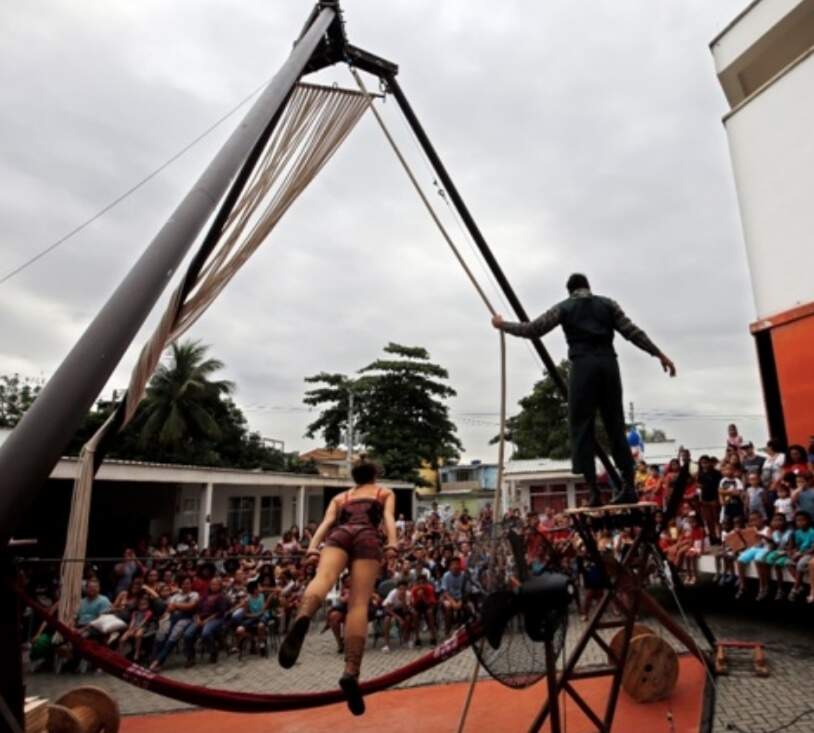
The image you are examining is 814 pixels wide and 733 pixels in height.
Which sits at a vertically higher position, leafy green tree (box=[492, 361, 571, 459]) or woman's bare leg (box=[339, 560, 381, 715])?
leafy green tree (box=[492, 361, 571, 459])

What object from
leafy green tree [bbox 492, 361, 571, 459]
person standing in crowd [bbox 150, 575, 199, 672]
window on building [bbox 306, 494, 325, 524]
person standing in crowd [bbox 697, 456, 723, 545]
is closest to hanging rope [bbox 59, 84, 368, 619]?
person standing in crowd [bbox 150, 575, 199, 672]

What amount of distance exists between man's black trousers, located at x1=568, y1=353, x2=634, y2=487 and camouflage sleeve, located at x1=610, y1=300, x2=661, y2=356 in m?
0.16

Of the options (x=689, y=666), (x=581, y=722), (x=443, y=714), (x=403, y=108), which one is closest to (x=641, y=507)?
(x=581, y=722)

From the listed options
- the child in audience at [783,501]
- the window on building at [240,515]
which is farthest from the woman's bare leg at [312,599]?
the window on building at [240,515]

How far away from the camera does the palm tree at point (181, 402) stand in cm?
2312

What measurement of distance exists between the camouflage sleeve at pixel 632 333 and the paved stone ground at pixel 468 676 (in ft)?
10.2

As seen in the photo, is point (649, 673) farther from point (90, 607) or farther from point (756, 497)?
point (90, 607)

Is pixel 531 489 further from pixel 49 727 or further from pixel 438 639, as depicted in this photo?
pixel 49 727

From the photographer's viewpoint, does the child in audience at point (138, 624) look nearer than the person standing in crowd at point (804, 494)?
No

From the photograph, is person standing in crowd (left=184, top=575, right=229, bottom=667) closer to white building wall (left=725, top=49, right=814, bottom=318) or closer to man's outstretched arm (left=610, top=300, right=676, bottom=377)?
man's outstretched arm (left=610, top=300, right=676, bottom=377)

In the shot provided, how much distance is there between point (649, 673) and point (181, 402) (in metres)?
22.0

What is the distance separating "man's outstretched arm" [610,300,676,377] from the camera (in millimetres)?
3752

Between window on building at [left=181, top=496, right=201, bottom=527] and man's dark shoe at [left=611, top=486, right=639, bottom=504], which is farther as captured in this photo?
Answer: window on building at [left=181, top=496, right=201, bottom=527]

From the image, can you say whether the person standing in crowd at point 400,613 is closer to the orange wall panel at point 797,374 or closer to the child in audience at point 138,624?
the child in audience at point 138,624
